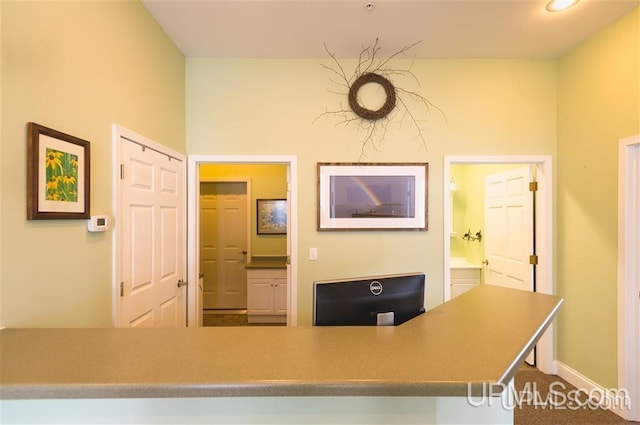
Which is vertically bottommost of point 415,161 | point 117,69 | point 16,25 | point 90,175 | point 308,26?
point 90,175

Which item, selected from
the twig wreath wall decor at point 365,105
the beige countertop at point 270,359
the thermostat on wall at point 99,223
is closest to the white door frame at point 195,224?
the twig wreath wall decor at point 365,105

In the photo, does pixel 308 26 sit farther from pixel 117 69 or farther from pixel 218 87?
pixel 117 69

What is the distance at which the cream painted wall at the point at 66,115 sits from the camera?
1109 mm

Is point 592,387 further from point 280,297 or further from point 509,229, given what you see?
point 280,297

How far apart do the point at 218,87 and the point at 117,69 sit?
3.32 ft

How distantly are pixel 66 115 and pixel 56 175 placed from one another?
0.30m

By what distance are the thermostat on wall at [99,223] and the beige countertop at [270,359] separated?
0.56 m

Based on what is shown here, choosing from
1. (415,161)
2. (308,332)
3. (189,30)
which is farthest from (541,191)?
(189,30)

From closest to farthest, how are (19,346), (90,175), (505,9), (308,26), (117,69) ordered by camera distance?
(19,346)
(90,175)
(117,69)
(505,9)
(308,26)

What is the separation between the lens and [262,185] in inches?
178

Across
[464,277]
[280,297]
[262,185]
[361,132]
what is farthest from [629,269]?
[262,185]

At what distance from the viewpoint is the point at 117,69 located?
67.4 inches

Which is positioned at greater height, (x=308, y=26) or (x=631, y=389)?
(x=308, y=26)

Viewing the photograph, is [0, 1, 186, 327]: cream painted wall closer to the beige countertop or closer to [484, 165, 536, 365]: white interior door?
the beige countertop
